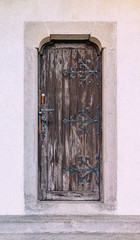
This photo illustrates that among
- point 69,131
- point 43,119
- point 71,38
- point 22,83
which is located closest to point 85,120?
point 69,131

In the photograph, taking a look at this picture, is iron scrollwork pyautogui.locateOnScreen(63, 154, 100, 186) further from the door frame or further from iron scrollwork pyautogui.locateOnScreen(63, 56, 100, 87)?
iron scrollwork pyautogui.locateOnScreen(63, 56, 100, 87)

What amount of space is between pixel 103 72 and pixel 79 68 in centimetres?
29

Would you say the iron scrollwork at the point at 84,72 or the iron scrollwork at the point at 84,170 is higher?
the iron scrollwork at the point at 84,72

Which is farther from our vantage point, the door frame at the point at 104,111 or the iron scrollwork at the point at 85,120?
the iron scrollwork at the point at 85,120

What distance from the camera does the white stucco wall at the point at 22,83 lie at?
2.99 m

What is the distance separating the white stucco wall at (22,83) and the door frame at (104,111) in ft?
0.19

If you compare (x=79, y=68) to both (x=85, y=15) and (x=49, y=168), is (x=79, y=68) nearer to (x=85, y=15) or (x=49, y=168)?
Result: (x=85, y=15)

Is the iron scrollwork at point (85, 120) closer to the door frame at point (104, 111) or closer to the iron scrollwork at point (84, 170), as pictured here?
the door frame at point (104, 111)

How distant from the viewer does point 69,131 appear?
3146mm

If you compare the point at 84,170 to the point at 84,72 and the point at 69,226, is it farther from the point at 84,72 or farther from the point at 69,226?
the point at 84,72

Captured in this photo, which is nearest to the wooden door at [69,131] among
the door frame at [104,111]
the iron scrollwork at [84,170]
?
the iron scrollwork at [84,170]

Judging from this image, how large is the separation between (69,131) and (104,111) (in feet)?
1.56

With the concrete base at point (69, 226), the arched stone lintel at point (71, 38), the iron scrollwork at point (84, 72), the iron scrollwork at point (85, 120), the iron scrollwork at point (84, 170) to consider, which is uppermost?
the arched stone lintel at point (71, 38)

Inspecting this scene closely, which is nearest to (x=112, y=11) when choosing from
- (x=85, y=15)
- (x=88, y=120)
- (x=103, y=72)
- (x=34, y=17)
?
(x=85, y=15)
